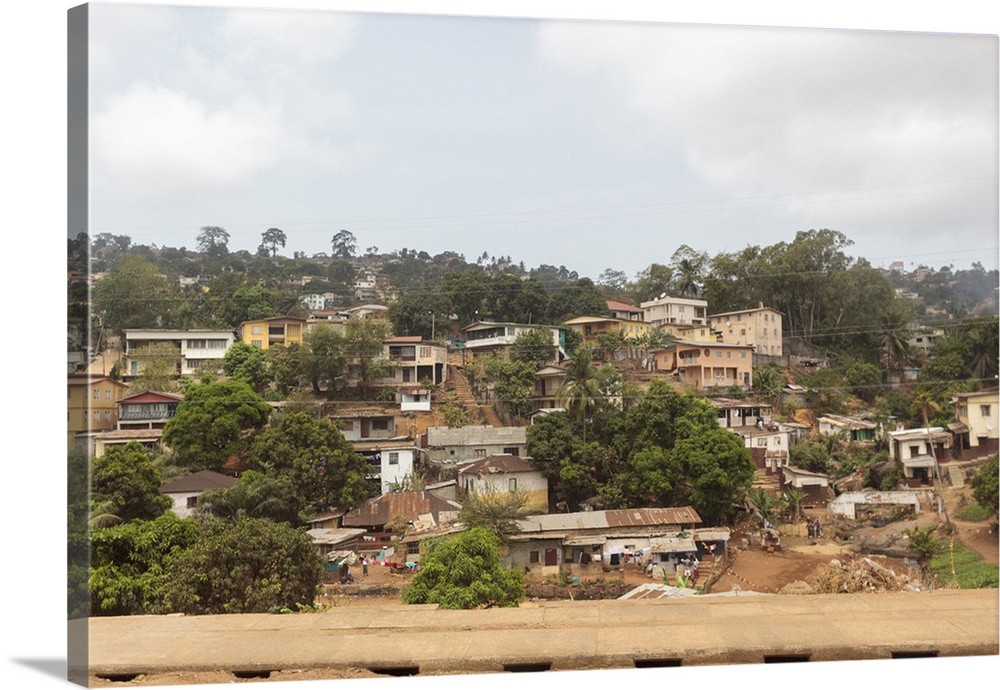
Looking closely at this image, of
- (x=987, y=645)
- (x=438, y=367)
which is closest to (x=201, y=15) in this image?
(x=438, y=367)

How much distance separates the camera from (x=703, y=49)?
23.7 ft

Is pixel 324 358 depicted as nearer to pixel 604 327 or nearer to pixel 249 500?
pixel 249 500

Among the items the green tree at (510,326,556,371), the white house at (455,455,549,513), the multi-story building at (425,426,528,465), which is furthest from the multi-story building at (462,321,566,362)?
the white house at (455,455,549,513)

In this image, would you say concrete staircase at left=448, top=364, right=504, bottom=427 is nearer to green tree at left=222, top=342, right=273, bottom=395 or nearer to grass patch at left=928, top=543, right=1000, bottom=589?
green tree at left=222, top=342, right=273, bottom=395

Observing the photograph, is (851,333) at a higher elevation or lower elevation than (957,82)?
lower

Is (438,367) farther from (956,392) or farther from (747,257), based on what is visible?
(956,392)

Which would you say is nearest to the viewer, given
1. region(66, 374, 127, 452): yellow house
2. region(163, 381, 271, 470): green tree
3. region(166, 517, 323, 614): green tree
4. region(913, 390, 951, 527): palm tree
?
region(66, 374, 127, 452): yellow house

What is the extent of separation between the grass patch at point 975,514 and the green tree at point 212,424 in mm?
5624

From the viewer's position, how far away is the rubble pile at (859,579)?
8.08 m

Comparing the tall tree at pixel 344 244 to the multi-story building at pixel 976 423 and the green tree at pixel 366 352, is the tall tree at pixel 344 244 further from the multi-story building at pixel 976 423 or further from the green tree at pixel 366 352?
the multi-story building at pixel 976 423

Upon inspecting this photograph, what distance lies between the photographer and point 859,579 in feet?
26.6

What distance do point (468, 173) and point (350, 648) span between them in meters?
3.73

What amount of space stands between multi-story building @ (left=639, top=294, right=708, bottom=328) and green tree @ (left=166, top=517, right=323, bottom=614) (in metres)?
3.29

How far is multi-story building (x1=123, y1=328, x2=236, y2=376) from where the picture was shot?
7531 millimetres
